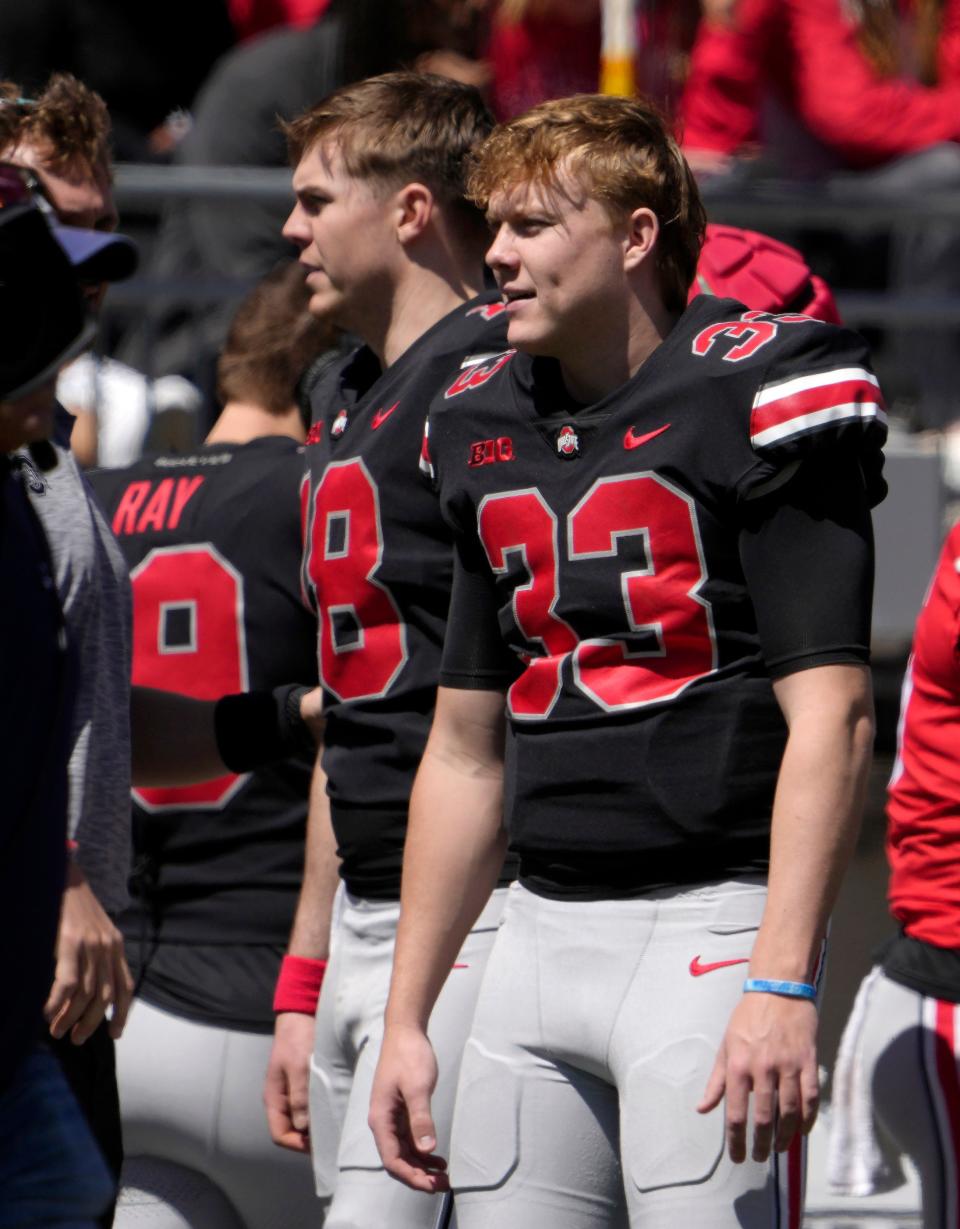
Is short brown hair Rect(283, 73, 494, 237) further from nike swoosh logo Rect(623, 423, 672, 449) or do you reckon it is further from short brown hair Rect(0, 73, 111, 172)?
nike swoosh logo Rect(623, 423, 672, 449)

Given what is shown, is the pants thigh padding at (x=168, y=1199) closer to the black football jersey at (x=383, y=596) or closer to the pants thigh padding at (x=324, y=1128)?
the pants thigh padding at (x=324, y=1128)

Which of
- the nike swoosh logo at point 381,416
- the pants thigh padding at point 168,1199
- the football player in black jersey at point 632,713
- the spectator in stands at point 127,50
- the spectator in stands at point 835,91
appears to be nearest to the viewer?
the football player in black jersey at point 632,713

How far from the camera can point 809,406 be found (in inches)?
100

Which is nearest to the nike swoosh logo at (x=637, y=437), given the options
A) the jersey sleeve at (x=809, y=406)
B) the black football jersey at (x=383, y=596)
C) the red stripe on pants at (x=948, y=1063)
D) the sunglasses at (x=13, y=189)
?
the jersey sleeve at (x=809, y=406)

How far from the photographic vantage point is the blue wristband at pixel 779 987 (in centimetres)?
249

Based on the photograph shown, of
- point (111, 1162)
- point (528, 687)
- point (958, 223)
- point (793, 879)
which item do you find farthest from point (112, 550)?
point (958, 223)

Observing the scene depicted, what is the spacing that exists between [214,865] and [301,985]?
45 centimetres

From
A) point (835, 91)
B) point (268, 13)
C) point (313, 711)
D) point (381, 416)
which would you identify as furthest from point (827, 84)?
point (313, 711)

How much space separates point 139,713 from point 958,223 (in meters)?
4.54

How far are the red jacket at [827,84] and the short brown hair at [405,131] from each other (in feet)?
16.6

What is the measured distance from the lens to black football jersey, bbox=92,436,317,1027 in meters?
3.89

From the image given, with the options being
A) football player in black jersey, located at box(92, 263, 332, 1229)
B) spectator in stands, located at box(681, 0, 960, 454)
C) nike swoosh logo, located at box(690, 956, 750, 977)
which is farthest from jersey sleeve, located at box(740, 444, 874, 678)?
spectator in stands, located at box(681, 0, 960, 454)

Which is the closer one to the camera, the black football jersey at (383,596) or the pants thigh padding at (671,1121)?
the pants thigh padding at (671,1121)

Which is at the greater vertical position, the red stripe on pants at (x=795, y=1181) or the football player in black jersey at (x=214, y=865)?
the football player in black jersey at (x=214, y=865)
